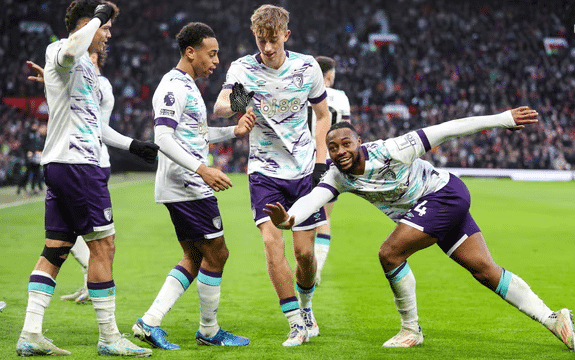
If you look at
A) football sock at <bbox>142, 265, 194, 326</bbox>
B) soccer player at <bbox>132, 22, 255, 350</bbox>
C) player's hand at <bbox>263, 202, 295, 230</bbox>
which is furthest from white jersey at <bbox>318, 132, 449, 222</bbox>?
football sock at <bbox>142, 265, 194, 326</bbox>

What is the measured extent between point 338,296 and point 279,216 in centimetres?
292

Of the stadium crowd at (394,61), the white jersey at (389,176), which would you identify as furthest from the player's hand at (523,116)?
the stadium crowd at (394,61)

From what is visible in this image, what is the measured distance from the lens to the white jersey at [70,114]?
4844 millimetres

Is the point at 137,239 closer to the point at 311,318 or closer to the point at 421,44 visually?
the point at 311,318

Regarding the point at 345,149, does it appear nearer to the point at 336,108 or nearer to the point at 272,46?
the point at 272,46

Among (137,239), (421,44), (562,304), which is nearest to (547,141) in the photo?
(421,44)

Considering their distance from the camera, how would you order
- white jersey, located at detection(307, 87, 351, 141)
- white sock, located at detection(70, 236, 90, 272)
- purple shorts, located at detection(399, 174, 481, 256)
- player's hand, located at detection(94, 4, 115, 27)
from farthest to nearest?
white jersey, located at detection(307, 87, 351, 141)
white sock, located at detection(70, 236, 90, 272)
purple shorts, located at detection(399, 174, 481, 256)
player's hand, located at detection(94, 4, 115, 27)

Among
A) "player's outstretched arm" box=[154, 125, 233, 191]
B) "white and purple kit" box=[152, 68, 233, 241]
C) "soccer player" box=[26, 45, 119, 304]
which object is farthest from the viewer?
"soccer player" box=[26, 45, 119, 304]

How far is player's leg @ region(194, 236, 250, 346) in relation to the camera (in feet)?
18.0

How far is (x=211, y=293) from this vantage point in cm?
552

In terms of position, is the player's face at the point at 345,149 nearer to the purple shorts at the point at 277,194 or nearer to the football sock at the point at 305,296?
the purple shorts at the point at 277,194

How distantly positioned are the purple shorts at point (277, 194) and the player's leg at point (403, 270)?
63cm

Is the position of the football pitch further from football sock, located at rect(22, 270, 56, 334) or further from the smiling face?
the smiling face

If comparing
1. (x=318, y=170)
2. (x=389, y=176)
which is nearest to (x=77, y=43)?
(x=389, y=176)
